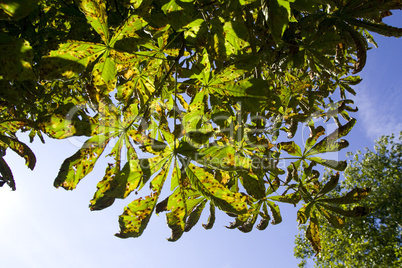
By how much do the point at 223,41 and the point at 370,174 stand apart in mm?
11101

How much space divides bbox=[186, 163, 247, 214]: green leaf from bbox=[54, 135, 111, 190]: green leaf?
1.15 ft

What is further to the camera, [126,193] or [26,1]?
[126,193]

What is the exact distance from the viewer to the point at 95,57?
95 cm

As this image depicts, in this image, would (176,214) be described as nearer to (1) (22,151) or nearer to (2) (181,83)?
(2) (181,83)

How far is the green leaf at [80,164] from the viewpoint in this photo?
94 centimetres

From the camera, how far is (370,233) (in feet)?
27.2

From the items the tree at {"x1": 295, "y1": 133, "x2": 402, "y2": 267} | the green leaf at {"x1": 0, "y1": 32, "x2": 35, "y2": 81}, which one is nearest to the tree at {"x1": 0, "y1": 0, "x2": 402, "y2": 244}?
the green leaf at {"x1": 0, "y1": 32, "x2": 35, "y2": 81}

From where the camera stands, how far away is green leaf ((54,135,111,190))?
3.07 feet

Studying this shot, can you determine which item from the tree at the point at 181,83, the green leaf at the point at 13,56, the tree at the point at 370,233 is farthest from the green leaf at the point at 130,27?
the tree at the point at 370,233

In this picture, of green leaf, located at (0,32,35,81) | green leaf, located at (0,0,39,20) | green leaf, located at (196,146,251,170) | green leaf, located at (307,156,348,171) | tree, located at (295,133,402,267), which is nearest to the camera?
green leaf, located at (0,0,39,20)

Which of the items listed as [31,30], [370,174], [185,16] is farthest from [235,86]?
[370,174]

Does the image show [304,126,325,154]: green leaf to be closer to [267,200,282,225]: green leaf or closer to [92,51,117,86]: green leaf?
[267,200,282,225]: green leaf

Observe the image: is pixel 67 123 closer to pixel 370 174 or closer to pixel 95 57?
pixel 95 57

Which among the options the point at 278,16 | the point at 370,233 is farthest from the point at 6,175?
the point at 370,233
